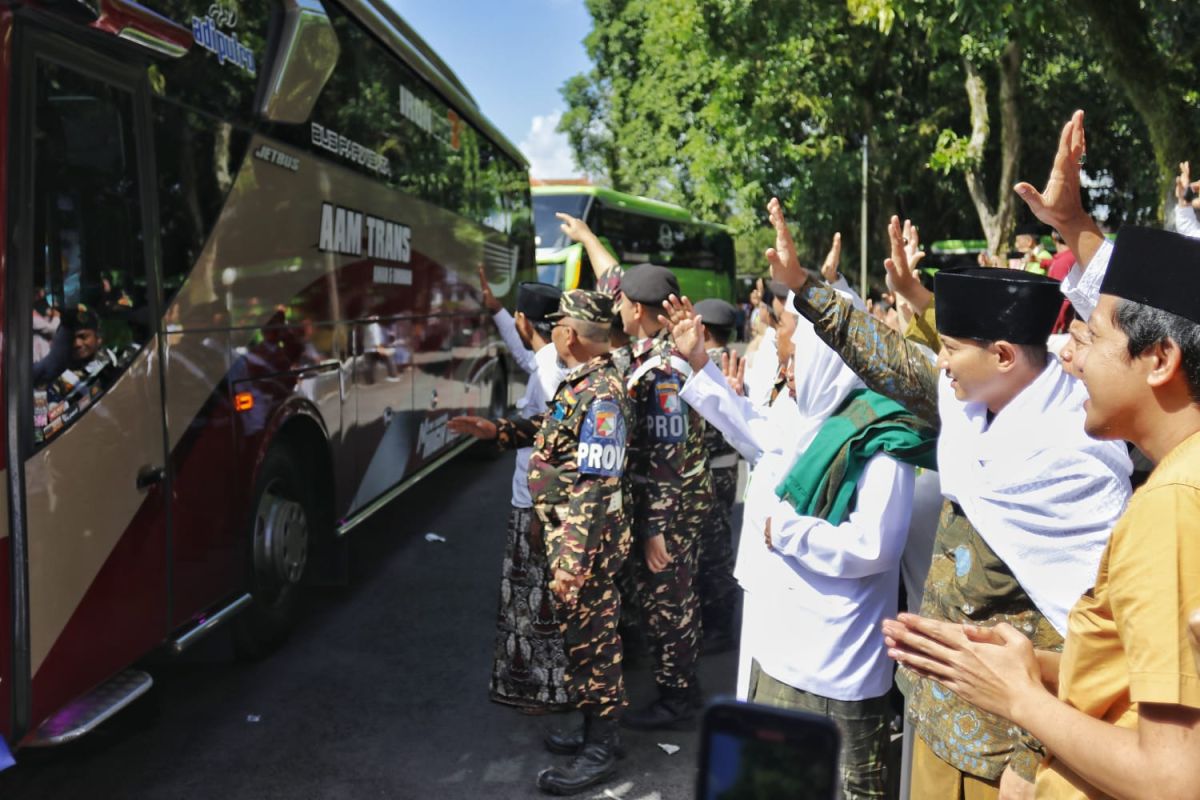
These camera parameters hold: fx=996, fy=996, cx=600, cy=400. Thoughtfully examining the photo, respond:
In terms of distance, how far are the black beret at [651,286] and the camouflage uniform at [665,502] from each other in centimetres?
16

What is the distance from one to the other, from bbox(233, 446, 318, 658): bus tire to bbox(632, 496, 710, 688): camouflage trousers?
198 centimetres

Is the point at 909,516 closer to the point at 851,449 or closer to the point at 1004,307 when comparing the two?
the point at 851,449

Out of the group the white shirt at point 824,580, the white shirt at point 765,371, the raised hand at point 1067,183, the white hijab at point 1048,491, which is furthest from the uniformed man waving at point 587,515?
the raised hand at point 1067,183

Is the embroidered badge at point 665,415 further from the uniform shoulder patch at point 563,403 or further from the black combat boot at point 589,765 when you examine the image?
the black combat boot at point 589,765

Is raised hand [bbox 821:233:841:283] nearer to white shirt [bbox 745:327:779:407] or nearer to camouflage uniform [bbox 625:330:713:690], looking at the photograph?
camouflage uniform [bbox 625:330:713:690]

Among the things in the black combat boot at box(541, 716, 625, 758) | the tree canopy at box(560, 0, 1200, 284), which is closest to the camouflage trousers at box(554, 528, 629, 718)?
the black combat boot at box(541, 716, 625, 758)

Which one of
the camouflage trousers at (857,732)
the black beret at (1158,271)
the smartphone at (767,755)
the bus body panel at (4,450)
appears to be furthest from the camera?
the bus body panel at (4,450)

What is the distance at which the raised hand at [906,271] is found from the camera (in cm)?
315

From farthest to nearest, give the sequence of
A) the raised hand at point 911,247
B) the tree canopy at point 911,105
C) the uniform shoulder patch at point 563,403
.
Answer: the tree canopy at point 911,105 < the uniform shoulder patch at point 563,403 < the raised hand at point 911,247

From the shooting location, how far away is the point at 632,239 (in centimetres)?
2306

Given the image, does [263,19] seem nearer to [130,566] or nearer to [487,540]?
[130,566]

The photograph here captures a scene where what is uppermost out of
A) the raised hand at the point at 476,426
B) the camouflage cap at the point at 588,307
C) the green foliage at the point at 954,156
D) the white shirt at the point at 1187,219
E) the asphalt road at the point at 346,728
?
the green foliage at the point at 954,156

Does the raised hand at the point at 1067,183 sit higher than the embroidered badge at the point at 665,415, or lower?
higher

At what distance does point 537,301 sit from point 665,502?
2.04 metres
